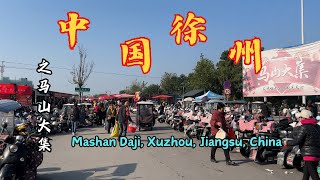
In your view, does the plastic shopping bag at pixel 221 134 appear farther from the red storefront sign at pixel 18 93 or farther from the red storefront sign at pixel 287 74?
the red storefront sign at pixel 18 93

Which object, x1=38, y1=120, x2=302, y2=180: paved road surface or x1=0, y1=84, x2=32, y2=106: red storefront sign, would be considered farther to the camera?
x1=0, y1=84, x2=32, y2=106: red storefront sign

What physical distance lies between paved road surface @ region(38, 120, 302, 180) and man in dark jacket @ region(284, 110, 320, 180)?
5.32ft

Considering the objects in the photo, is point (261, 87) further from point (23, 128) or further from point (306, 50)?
point (23, 128)

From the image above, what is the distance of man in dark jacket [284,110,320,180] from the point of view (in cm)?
635

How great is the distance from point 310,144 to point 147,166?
426cm

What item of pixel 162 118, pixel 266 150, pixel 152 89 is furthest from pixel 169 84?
pixel 266 150

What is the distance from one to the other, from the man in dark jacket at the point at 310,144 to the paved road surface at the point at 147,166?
5.32ft

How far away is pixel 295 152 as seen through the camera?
331 inches

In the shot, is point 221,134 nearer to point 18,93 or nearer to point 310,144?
point 310,144

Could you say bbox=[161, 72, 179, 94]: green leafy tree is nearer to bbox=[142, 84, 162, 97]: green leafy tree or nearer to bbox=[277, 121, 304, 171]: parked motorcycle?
bbox=[142, 84, 162, 97]: green leafy tree

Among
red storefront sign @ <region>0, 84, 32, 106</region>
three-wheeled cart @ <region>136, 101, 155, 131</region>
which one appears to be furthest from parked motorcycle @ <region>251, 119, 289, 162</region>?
red storefront sign @ <region>0, 84, 32, 106</region>

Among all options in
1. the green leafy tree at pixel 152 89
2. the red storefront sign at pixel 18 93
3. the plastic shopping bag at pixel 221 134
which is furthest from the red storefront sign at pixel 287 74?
the green leafy tree at pixel 152 89

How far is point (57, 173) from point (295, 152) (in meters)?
5.65

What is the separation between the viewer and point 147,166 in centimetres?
923
